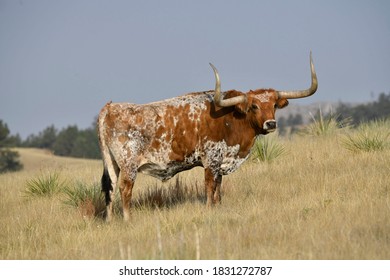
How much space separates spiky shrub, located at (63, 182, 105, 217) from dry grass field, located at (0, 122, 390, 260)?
0.05 metres

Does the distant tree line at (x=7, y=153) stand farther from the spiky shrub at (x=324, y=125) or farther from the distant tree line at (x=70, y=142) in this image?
the spiky shrub at (x=324, y=125)

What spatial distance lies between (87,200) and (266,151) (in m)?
5.23

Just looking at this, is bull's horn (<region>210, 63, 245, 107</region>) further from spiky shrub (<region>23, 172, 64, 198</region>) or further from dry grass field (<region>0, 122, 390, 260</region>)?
spiky shrub (<region>23, 172, 64, 198</region>)

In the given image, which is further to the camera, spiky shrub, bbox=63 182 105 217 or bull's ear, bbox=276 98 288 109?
spiky shrub, bbox=63 182 105 217

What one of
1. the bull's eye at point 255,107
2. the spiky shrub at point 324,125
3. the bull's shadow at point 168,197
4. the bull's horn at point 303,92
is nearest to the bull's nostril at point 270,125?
the bull's eye at point 255,107

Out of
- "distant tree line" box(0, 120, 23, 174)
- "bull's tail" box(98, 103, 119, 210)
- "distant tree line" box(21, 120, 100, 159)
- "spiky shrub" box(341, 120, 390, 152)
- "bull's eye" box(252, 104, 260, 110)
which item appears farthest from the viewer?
"distant tree line" box(21, 120, 100, 159)

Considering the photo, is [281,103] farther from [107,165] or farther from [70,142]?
[70,142]

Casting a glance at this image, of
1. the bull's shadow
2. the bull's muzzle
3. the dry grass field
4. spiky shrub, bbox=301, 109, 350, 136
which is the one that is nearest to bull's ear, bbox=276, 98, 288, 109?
the bull's muzzle

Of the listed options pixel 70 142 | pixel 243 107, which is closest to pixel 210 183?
pixel 243 107

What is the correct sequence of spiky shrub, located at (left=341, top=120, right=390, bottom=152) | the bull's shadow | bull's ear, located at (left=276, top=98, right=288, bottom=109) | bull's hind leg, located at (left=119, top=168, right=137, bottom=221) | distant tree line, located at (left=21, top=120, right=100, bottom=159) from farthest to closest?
1. distant tree line, located at (left=21, top=120, right=100, bottom=159)
2. spiky shrub, located at (left=341, top=120, right=390, bottom=152)
3. the bull's shadow
4. bull's ear, located at (left=276, top=98, right=288, bottom=109)
5. bull's hind leg, located at (left=119, top=168, right=137, bottom=221)

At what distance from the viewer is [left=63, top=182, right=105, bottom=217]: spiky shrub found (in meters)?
9.65

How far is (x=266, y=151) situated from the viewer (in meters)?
13.5

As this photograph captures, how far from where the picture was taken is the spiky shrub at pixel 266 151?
44.2ft
